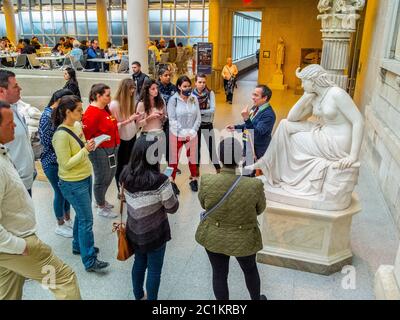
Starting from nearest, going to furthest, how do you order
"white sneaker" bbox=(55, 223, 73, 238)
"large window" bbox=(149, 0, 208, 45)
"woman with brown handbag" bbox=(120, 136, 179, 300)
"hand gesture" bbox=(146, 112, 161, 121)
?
"woman with brown handbag" bbox=(120, 136, 179, 300), "white sneaker" bbox=(55, 223, 73, 238), "hand gesture" bbox=(146, 112, 161, 121), "large window" bbox=(149, 0, 208, 45)

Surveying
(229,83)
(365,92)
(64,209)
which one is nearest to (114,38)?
(229,83)

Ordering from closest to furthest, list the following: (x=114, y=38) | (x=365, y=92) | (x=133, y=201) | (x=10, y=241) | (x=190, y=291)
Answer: (x=10, y=241) < (x=133, y=201) < (x=190, y=291) < (x=365, y=92) < (x=114, y=38)

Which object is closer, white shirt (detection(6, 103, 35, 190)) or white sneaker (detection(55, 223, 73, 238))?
white shirt (detection(6, 103, 35, 190))

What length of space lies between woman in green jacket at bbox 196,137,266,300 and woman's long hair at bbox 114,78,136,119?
7.26ft

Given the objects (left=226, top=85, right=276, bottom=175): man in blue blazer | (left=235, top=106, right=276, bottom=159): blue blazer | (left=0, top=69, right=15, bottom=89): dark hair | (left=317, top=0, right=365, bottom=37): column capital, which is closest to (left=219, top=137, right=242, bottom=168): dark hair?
(left=226, top=85, right=276, bottom=175): man in blue blazer

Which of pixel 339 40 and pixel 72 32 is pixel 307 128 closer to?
pixel 339 40

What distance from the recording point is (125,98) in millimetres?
4180

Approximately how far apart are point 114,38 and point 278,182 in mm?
20939

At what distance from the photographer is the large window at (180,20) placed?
62.9ft

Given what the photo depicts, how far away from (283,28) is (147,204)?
45.6ft

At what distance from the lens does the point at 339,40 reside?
565cm

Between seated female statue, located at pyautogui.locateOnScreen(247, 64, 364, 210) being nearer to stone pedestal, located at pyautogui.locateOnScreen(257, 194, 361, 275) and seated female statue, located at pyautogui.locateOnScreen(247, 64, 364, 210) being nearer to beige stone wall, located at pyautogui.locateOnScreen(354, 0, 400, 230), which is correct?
stone pedestal, located at pyautogui.locateOnScreen(257, 194, 361, 275)

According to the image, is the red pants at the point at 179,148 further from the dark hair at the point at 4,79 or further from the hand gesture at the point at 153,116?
the dark hair at the point at 4,79

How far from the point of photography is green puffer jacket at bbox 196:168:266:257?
2.17 metres
